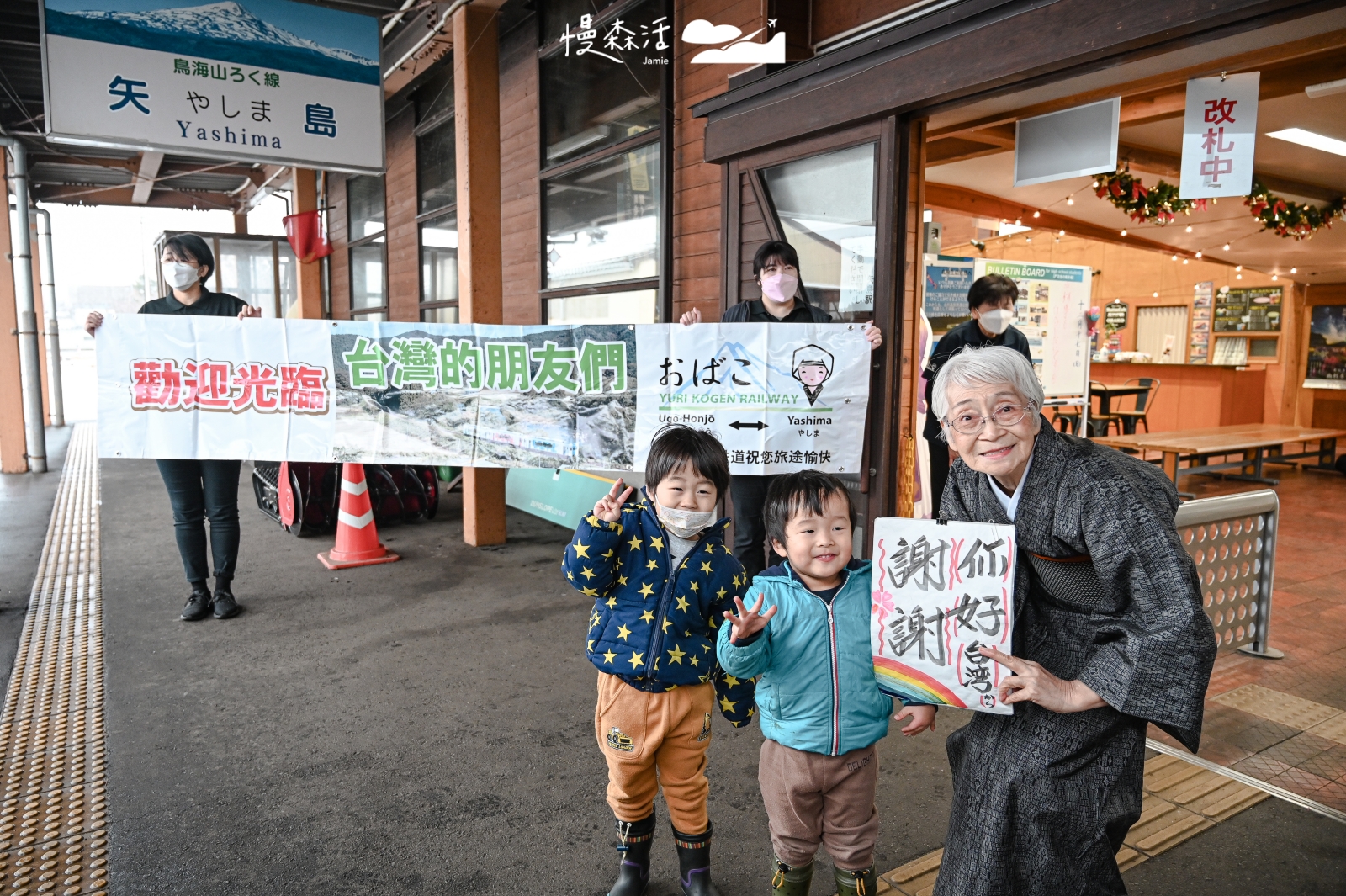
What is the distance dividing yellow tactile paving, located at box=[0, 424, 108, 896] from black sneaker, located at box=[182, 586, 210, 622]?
0.38 m

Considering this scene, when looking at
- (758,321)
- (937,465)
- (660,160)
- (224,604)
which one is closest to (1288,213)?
(937,465)

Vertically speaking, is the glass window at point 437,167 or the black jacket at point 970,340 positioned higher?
the glass window at point 437,167

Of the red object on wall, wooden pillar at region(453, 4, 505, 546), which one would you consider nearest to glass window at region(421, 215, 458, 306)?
the red object on wall

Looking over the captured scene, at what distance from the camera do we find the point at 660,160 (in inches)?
212

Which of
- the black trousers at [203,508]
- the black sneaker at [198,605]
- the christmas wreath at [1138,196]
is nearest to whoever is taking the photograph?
the black trousers at [203,508]

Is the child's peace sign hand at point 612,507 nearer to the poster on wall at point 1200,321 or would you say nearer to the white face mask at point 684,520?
the white face mask at point 684,520

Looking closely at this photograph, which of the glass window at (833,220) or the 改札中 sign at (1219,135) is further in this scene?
the glass window at (833,220)

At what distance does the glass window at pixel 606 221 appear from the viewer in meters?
5.67

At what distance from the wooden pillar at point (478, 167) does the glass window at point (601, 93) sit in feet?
2.67

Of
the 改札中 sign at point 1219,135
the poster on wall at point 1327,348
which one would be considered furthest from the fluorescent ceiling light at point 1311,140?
the poster on wall at point 1327,348

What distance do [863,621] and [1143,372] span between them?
13595 mm

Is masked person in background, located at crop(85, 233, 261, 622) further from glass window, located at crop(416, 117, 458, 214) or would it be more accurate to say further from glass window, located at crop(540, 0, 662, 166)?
glass window, located at crop(416, 117, 458, 214)

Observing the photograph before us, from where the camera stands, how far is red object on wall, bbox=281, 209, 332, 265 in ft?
34.6

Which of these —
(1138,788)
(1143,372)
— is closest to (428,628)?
(1138,788)
